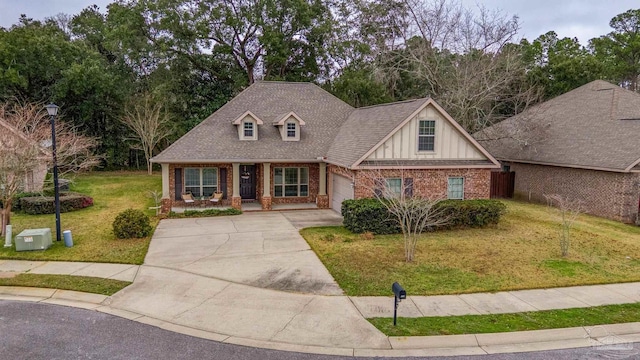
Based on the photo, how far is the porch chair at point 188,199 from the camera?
2035 cm

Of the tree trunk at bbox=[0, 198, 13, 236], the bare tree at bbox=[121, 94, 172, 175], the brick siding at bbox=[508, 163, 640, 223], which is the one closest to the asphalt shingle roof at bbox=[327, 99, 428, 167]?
the brick siding at bbox=[508, 163, 640, 223]

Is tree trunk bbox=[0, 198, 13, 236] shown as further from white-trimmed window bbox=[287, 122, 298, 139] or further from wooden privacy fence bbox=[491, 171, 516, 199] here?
wooden privacy fence bbox=[491, 171, 516, 199]

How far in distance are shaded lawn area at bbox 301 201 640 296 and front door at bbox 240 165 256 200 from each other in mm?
6998

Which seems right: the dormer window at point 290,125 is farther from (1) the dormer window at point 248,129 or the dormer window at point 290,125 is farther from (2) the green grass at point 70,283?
(2) the green grass at point 70,283

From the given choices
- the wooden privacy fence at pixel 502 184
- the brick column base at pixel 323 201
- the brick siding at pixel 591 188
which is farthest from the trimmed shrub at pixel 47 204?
the brick siding at pixel 591 188

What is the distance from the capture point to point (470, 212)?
1689cm

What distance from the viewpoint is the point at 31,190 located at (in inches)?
863

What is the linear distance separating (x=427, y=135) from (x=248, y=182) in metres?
9.73

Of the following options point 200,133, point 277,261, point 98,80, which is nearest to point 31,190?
point 200,133

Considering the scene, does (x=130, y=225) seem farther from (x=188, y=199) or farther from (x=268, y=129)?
(x=268, y=129)

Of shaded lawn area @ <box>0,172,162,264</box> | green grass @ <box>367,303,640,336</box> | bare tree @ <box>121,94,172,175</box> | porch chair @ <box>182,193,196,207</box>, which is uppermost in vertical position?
bare tree @ <box>121,94,172,175</box>

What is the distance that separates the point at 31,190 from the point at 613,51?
5546 cm

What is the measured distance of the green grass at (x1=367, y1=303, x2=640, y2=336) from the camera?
812cm

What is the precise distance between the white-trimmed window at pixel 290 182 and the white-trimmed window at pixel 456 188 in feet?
24.4
